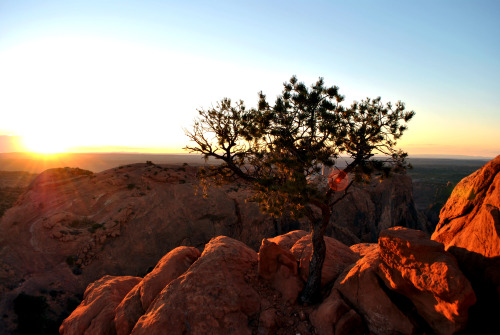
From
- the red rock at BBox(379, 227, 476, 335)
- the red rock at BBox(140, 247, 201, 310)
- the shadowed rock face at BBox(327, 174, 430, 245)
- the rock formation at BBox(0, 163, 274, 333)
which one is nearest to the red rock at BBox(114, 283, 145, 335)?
the red rock at BBox(140, 247, 201, 310)

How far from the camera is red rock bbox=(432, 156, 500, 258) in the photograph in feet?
29.4

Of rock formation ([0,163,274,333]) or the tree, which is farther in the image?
rock formation ([0,163,274,333])

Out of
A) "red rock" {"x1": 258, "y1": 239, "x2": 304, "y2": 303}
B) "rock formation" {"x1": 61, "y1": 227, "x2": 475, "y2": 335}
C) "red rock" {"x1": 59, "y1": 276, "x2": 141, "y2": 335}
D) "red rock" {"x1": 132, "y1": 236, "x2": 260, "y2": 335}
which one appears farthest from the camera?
"red rock" {"x1": 258, "y1": 239, "x2": 304, "y2": 303}

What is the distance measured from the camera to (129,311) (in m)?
12.6

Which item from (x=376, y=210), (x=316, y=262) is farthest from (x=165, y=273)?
(x=376, y=210)

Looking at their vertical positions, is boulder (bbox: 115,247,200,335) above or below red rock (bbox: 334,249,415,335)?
below

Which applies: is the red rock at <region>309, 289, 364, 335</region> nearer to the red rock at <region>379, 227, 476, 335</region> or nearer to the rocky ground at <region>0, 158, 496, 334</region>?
the rocky ground at <region>0, 158, 496, 334</region>

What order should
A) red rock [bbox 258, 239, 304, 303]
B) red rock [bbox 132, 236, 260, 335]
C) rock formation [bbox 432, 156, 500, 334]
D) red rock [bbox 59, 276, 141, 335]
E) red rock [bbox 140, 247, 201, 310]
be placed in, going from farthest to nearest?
1. red rock [bbox 258, 239, 304, 303]
2. red rock [bbox 140, 247, 201, 310]
3. red rock [bbox 59, 276, 141, 335]
4. red rock [bbox 132, 236, 260, 335]
5. rock formation [bbox 432, 156, 500, 334]

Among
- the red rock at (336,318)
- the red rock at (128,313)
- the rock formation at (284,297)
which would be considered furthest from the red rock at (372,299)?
the red rock at (128,313)

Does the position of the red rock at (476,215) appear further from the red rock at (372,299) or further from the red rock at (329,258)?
the red rock at (329,258)

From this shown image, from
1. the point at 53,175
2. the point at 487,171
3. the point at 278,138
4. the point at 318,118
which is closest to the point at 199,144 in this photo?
the point at 278,138

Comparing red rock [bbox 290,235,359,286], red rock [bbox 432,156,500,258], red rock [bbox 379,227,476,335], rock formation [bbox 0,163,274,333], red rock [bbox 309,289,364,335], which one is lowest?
rock formation [bbox 0,163,274,333]

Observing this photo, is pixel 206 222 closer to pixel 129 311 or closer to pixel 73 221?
pixel 73 221

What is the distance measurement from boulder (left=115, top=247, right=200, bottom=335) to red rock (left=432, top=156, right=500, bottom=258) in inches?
540
